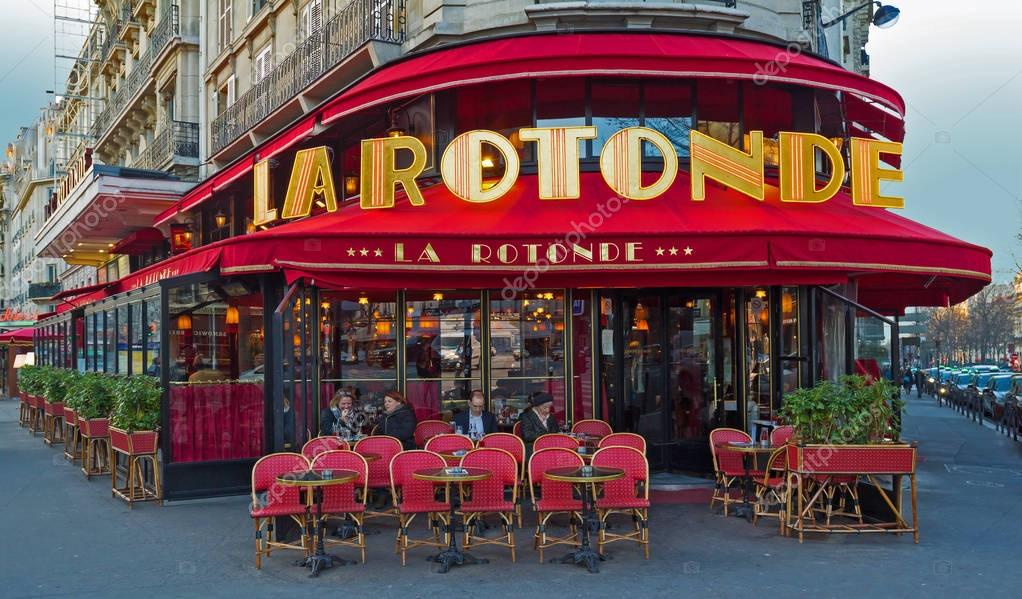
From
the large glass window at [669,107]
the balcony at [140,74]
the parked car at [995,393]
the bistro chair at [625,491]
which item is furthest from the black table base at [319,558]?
the balcony at [140,74]

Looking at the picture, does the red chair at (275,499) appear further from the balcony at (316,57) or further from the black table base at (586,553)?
the balcony at (316,57)

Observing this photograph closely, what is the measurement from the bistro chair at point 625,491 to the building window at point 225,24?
19827 mm

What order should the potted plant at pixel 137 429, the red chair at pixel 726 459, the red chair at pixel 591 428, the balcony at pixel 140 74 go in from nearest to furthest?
the red chair at pixel 726 459
the red chair at pixel 591 428
the potted plant at pixel 137 429
the balcony at pixel 140 74

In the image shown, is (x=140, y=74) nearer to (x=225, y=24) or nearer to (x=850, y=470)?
(x=225, y=24)

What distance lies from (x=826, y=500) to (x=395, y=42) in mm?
9473

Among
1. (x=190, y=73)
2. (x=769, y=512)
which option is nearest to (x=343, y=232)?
(x=769, y=512)

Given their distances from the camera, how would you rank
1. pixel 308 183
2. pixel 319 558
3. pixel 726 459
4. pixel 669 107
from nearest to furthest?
1. pixel 319 558
2. pixel 726 459
3. pixel 308 183
4. pixel 669 107

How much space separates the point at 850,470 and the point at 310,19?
48.7 ft

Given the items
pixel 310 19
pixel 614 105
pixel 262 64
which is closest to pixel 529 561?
pixel 614 105

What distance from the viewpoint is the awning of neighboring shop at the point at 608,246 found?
409 inches

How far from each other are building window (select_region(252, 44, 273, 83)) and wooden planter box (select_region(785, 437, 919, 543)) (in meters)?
16.3

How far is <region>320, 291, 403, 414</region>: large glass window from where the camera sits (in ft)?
43.7

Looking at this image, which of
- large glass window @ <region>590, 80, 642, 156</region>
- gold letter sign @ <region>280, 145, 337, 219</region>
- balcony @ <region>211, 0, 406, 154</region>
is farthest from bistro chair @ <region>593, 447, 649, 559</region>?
balcony @ <region>211, 0, 406, 154</region>

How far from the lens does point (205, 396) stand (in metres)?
12.6
